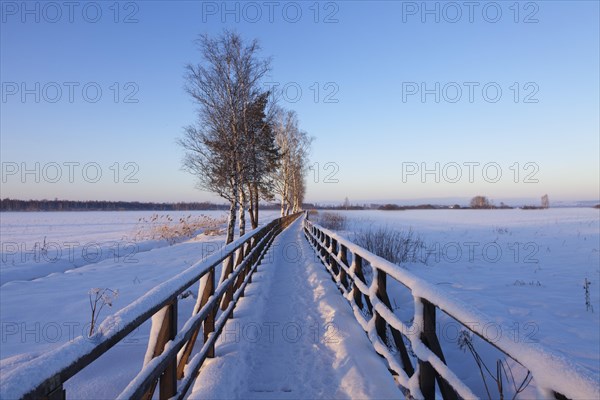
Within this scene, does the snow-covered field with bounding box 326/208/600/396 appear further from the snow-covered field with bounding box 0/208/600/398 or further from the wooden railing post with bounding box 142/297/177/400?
the wooden railing post with bounding box 142/297/177/400

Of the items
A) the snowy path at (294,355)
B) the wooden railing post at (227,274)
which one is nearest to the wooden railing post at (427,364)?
the snowy path at (294,355)

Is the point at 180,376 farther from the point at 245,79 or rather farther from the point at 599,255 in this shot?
the point at 599,255

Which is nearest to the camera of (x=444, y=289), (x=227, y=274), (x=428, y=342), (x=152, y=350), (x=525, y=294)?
(x=152, y=350)

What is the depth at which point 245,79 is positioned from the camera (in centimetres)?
1658

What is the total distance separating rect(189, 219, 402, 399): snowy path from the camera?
320cm

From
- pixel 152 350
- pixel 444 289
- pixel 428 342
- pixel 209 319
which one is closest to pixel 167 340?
pixel 152 350

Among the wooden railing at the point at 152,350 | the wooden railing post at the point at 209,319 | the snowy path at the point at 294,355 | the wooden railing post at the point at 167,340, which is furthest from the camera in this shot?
the wooden railing post at the point at 209,319

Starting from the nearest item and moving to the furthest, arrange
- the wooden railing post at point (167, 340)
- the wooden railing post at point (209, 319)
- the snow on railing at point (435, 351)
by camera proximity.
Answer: the snow on railing at point (435, 351)
the wooden railing post at point (167, 340)
the wooden railing post at point (209, 319)

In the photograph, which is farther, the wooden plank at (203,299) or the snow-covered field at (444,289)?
the snow-covered field at (444,289)

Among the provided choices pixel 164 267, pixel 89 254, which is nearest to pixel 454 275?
pixel 164 267

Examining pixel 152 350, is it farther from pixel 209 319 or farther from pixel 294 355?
pixel 294 355

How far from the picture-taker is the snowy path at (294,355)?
3199 millimetres

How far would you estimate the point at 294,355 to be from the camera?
402cm

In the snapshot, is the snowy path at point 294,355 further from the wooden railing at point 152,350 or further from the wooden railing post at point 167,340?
the wooden railing post at point 167,340
